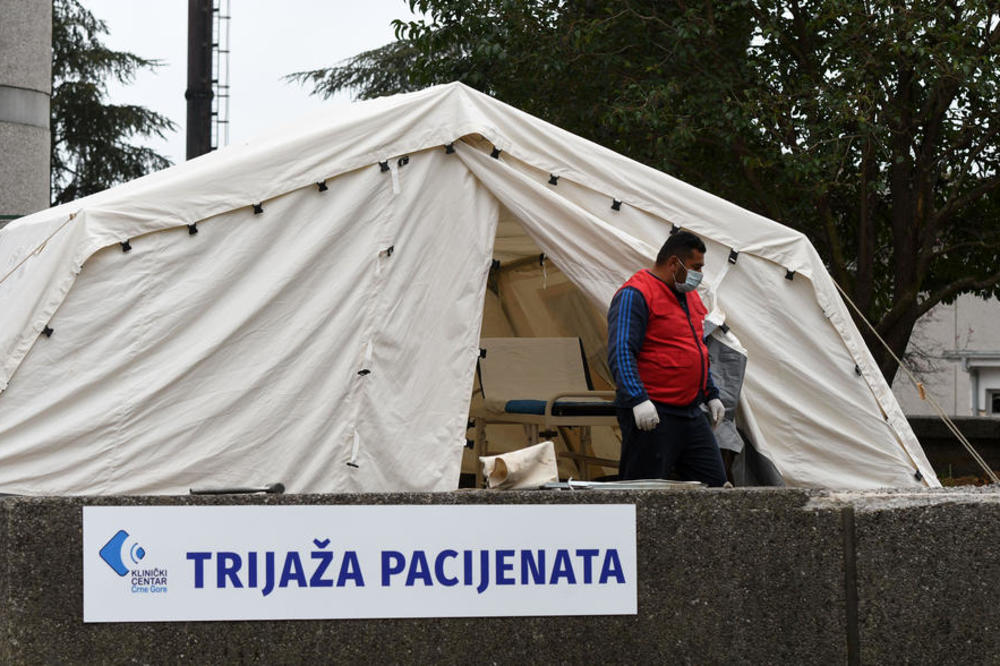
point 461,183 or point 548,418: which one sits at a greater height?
point 461,183

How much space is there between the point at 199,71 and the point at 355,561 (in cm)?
989

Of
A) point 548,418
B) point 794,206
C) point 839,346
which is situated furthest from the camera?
point 794,206

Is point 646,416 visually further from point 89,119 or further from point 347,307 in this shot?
point 89,119

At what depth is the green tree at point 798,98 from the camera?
431 inches

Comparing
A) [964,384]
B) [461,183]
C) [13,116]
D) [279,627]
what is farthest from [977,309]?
[279,627]

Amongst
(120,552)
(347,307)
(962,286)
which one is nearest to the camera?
(120,552)

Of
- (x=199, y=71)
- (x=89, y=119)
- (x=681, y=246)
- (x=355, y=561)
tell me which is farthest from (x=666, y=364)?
(x=89, y=119)

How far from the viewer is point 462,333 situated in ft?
22.8

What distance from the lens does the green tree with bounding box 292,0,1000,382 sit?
10938 millimetres

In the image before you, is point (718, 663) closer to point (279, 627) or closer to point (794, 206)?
point (279, 627)

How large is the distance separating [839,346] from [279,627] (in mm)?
3793

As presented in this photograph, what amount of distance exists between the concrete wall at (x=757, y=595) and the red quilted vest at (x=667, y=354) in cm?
132

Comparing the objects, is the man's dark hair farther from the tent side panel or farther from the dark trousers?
the tent side panel

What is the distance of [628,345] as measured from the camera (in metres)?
6.33
